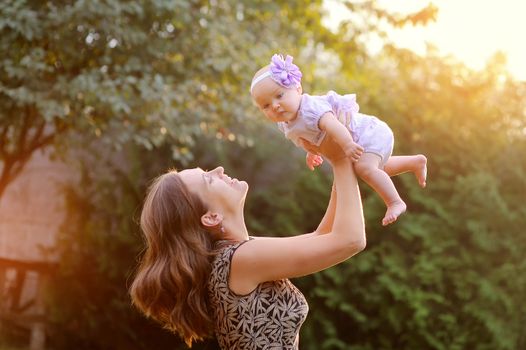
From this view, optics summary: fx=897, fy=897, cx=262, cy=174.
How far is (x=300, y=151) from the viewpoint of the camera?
818cm

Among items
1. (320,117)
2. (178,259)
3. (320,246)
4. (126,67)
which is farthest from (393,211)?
(126,67)

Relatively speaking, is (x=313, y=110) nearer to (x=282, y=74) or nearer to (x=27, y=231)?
(x=282, y=74)

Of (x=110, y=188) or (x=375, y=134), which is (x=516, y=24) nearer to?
(x=110, y=188)

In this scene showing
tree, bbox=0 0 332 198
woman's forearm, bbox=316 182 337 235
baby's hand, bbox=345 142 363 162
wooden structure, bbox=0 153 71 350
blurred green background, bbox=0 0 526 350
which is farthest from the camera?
wooden structure, bbox=0 153 71 350

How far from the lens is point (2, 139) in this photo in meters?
7.70

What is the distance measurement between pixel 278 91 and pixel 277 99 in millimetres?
23

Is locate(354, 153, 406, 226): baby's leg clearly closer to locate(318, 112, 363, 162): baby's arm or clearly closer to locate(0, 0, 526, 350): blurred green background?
locate(318, 112, 363, 162): baby's arm

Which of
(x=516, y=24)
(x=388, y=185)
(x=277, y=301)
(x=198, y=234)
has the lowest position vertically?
(x=277, y=301)

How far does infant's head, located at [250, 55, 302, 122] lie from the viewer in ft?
8.13

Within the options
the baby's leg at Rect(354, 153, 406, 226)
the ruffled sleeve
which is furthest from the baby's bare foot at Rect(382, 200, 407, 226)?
the ruffled sleeve

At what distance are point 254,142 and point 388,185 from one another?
19.4 ft

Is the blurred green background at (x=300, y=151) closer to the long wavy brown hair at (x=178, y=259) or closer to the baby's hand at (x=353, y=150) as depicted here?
the long wavy brown hair at (x=178, y=259)

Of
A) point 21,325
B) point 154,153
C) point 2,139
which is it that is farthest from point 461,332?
point 21,325

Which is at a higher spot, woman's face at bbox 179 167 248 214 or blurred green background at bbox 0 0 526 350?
blurred green background at bbox 0 0 526 350
